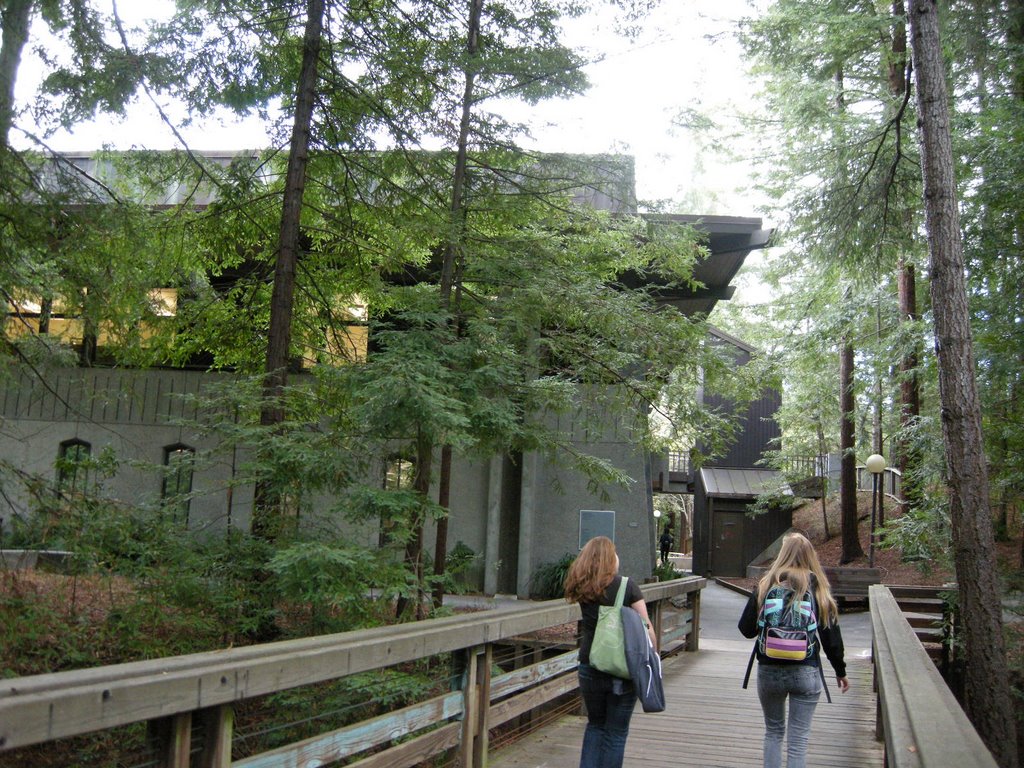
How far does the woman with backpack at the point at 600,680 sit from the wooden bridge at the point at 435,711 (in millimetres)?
701

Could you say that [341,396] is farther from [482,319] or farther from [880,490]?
[880,490]

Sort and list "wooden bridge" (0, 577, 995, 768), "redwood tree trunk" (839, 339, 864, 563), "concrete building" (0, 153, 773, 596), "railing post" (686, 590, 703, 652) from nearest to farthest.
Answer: "wooden bridge" (0, 577, 995, 768)
"railing post" (686, 590, 703, 652)
"concrete building" (0, 153, 773, 596)
"redwood tree trunk" (839, 339, 864, 563)

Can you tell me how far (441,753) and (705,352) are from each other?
6154mm

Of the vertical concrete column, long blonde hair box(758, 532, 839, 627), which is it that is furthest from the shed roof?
long blonde hair box(758, 532, 839, 627)

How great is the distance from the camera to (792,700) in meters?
5.24

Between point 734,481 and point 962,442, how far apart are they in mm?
25091

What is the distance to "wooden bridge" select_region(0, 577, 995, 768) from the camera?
264cm

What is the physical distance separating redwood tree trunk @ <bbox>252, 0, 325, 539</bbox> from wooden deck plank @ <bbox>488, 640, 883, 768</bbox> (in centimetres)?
355

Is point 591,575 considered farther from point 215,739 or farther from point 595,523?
point 595,523

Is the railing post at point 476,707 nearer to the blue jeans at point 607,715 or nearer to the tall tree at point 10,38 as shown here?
the blue jeans at point 607,715

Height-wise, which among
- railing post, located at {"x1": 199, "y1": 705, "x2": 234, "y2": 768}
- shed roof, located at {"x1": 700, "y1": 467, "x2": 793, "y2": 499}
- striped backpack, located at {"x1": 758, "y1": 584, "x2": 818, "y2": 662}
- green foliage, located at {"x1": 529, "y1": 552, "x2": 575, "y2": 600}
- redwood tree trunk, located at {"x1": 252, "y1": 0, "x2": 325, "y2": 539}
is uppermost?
redwood tree trunk, located at {"x1": 252, "y1": 0, "x2": 325, "y2": 539}

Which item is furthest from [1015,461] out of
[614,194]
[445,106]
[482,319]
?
[445,106]

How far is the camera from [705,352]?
10062 mm

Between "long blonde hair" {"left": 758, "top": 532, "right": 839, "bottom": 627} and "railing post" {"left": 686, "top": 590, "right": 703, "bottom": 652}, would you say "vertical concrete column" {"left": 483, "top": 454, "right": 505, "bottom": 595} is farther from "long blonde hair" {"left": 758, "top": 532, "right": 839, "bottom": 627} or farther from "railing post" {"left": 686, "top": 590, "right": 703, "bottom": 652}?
"long blonde hair" {"left": 758, "top": 532, "right": 839, "bottom": 627}
